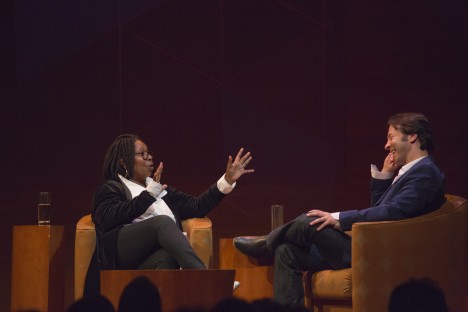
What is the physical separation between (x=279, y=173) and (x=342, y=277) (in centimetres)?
181

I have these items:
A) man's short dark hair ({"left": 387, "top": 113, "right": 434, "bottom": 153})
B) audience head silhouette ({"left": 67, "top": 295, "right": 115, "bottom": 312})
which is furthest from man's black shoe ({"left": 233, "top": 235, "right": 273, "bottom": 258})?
audience head silhouette ({"left": 67, "top": 295, "right": 115, "bottom": 312})

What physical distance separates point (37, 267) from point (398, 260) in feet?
5.99

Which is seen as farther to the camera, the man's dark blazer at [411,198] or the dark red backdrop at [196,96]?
the dark red backdrop at [196,96]

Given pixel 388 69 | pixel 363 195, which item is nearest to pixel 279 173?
pixel 363 195

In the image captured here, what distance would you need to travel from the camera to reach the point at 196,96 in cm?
557

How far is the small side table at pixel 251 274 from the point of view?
14.3 ft

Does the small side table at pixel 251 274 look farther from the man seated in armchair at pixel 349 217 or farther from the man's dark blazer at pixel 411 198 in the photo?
the man's dark blazer at pixel 411 198

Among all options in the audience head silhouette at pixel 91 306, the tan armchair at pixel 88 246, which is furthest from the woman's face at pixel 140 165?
the audience head silhouette at pixel 91 306

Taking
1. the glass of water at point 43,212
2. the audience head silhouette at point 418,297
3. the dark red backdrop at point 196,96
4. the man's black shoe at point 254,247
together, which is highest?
the dark red backdrop at point 196,96

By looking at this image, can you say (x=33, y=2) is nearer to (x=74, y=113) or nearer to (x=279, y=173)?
(x=74, y=113)

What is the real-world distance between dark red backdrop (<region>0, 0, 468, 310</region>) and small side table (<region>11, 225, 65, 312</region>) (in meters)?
1.04

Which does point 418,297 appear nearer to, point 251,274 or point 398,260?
point 398,260

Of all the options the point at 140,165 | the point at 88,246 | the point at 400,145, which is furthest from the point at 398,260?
the point at 88,246

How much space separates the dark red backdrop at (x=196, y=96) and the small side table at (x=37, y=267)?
1.04 metres
